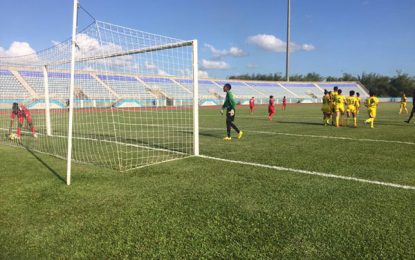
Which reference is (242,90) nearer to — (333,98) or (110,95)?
(333,98)

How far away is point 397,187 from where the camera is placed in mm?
4797

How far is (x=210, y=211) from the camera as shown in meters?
3.95

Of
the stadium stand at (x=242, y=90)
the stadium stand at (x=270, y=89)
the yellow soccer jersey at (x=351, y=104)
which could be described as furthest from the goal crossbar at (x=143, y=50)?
the stadium stand at (x=270, y=89)

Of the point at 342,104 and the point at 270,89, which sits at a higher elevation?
the point at 270,89

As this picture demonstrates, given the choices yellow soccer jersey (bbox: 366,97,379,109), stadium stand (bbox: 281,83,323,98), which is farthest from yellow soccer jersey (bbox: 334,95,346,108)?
stadium stand (bbox: 281,83,323,98)

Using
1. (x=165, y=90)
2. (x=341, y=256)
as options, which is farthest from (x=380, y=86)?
(x=341, y=256)

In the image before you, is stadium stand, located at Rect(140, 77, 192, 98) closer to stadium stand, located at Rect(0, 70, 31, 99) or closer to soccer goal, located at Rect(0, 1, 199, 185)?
soccer goal, located at Rect(0, 1, 199, 185)

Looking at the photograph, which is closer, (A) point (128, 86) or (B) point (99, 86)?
(A) point (128, 86)

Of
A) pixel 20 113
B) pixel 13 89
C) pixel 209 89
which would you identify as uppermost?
pixel 209 89

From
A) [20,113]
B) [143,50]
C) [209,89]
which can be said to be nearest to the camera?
[143,50]

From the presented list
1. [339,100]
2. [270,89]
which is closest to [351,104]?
[339,100]

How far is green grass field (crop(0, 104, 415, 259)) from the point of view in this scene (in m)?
3.04

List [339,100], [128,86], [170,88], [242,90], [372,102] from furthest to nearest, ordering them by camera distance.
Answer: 1. [242,90]
2. [339,100]
3. [372,102]
4. [170,88]
5. [128,86]

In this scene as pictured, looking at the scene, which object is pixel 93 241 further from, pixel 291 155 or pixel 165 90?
pixel 165 90
